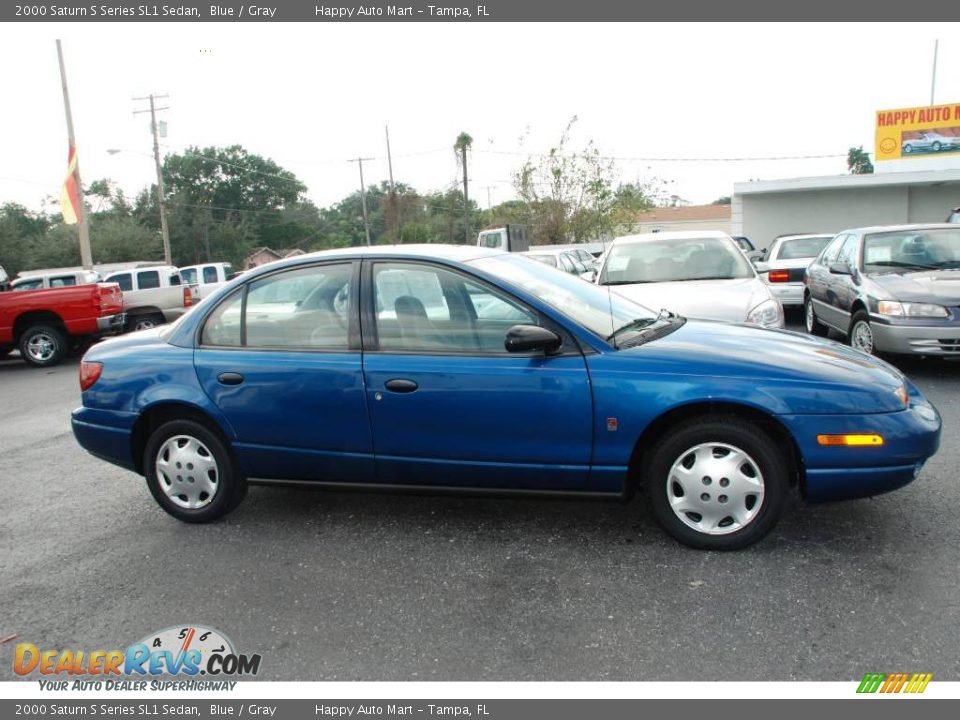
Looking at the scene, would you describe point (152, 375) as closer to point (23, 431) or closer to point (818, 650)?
point (818, 650)

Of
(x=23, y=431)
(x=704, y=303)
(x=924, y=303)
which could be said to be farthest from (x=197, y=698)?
(x=924, y=303)

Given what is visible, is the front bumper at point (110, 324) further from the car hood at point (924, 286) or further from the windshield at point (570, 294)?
the car hood at point (924, 286)

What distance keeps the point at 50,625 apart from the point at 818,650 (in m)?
3.20

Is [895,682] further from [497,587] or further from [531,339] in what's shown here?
[531,339]

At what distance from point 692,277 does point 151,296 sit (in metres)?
13.2

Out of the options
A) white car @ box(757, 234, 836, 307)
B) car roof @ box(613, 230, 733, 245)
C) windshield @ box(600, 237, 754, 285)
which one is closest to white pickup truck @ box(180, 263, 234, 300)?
white car @ box(757, 234, 836, 307)

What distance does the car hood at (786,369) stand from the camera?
11.4 feet

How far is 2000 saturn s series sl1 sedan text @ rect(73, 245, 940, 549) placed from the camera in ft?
11.5

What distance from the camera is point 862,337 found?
25.4 feet

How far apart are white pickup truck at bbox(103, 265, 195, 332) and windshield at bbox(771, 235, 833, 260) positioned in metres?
12.3

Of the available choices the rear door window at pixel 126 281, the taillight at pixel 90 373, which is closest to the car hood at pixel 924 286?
the taillight at pixel 90 373

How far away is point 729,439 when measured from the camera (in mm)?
3520

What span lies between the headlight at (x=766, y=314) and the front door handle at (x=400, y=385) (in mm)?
3739

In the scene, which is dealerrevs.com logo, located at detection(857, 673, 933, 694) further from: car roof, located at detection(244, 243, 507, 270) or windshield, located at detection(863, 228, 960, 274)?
windshield, located at detection(863, 228, 960, 274)
